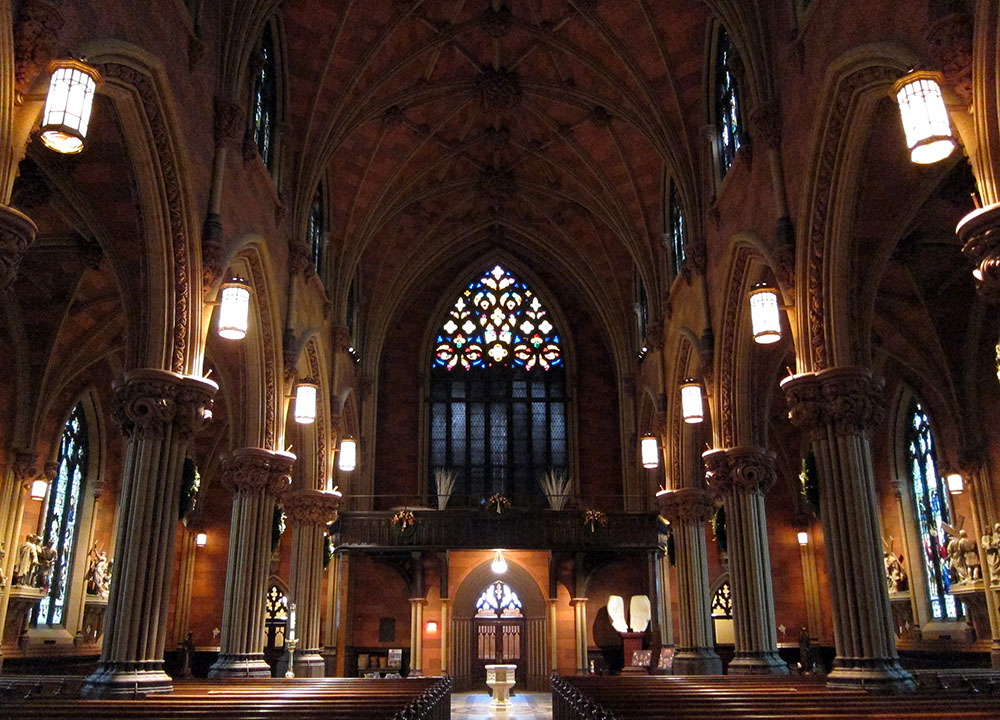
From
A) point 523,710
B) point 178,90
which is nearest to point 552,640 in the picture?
point 523,710

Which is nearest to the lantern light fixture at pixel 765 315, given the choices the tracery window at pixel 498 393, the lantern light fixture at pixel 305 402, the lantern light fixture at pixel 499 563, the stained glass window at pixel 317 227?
the lantern light fixture at pixel 305 402

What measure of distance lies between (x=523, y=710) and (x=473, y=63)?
55.3ft

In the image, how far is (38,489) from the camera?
74.5ft

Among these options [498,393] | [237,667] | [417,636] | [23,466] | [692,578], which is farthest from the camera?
[498,393]

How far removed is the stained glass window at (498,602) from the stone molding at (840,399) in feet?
58.1

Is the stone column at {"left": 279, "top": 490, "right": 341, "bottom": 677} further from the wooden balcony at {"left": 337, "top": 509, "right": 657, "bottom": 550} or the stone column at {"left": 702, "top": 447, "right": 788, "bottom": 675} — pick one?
the stone column at {"left": 702, "top": 447, "right": 788, "bottom": 675}

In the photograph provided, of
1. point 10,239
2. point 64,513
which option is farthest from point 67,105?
point 64,513

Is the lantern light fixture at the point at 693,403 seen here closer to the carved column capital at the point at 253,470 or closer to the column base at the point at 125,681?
the carved column capital at the point at 253,470


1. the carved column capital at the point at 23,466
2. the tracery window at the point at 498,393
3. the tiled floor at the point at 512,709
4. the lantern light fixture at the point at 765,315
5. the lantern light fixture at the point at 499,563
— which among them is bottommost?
the tiled floor at the point at 512,709

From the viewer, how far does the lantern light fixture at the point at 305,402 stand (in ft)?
64.1

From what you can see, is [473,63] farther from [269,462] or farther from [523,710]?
[523,710]

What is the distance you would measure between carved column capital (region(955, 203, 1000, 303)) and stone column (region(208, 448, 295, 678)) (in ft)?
47.0

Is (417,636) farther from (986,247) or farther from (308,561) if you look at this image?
(986,247)

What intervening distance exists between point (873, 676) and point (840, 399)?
4086mm
